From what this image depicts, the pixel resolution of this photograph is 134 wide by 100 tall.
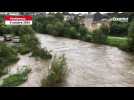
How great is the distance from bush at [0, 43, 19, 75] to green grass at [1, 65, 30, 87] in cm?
17

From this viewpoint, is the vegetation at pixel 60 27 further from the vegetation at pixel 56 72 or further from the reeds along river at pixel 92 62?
the vegetation at pixel 56 72

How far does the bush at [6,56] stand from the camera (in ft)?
12.8

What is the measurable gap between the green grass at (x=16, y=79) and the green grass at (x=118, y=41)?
1.21 metres

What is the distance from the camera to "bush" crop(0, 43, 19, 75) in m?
3.90

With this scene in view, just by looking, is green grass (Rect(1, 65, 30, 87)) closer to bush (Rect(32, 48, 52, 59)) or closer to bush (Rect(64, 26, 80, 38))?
bush (Rect(32, 48, 52, 59))

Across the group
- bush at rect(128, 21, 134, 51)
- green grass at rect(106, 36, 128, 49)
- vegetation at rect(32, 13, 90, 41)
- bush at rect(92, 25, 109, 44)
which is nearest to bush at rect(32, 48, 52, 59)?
vegetation at rect(32, 13, 90, 41)

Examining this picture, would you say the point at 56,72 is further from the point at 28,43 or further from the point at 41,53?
the point at 28,43

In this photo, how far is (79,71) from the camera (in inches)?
165
